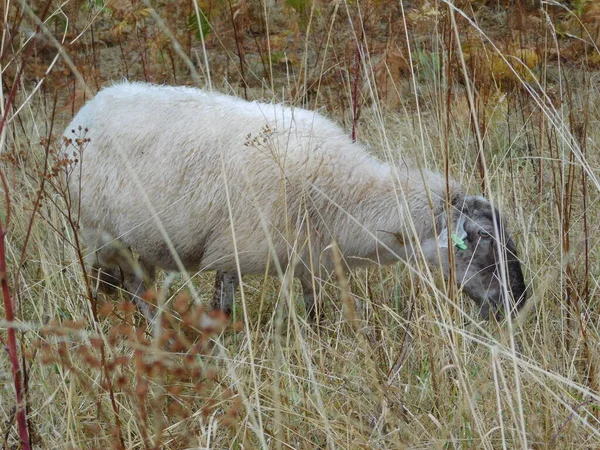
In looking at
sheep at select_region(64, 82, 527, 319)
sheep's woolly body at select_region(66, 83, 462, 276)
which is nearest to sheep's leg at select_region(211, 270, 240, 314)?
sheep at select_region(64, 82, 527, 319)

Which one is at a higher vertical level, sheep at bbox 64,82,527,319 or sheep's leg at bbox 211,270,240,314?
sheep at bbox 64,82,527,319

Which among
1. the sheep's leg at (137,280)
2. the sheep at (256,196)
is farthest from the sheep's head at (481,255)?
the sheep's leg at (137,280)

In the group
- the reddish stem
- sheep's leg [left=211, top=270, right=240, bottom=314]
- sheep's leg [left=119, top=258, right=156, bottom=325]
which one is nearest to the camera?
the reddish stem

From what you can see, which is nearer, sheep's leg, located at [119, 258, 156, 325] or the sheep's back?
the sheep's back

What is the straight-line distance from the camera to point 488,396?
2686 millimetres

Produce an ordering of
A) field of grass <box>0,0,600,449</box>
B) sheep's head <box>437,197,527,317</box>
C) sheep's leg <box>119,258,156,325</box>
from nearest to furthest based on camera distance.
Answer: field of grass <box>0,0,600,449</box> → sheep's head <box>437,197,527,317</box> → sheep's leg <box>119,258,156,325</box>

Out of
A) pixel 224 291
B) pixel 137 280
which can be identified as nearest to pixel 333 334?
pixel 224 291

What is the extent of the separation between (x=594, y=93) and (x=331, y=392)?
4018mm

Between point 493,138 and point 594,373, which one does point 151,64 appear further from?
point 594,373

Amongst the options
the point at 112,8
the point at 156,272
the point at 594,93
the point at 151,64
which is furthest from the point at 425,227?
the point at 151,64

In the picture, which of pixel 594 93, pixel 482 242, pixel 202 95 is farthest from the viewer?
pixel 594 93

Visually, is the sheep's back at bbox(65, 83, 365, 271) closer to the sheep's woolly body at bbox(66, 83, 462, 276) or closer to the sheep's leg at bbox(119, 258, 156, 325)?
the sheep's woolly body at bbox(66, 83, 462, 276)

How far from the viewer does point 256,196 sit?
3562 mm

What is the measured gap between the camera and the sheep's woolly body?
144 inches
